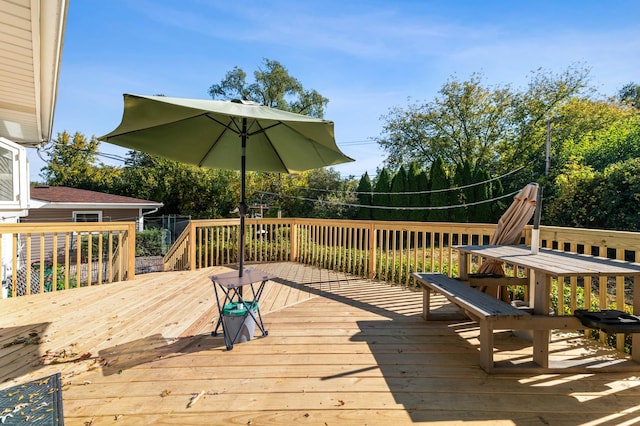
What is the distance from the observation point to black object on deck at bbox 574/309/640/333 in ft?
5.52

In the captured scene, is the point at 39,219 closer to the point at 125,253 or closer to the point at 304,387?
the point at 125,253

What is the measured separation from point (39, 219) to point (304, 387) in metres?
16.9

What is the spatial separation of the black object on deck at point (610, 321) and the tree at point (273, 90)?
62.3 ft

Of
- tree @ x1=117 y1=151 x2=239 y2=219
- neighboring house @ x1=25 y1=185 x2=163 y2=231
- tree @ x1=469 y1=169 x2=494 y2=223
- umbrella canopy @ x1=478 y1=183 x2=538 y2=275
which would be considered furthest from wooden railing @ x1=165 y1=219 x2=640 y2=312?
tree @ x1=117 y1=151 x2=239 y2=219

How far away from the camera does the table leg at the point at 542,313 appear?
2.01 m

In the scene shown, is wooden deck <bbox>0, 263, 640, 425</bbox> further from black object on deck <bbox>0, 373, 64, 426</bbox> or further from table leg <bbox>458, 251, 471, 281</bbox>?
table leg <bbox>458, 251, 471, 281</bbox>

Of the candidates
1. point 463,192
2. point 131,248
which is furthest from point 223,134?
point 463,192

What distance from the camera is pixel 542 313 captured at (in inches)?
79.0

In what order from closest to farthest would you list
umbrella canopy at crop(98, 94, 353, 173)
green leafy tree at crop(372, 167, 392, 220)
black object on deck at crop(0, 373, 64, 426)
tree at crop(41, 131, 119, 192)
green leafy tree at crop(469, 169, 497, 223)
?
black object on deck at crop(0, 373, 64, 426) → umbrella canopy at crop(98, 94, 353, 173) → green leafy tree at crop(469, 169, 497, 223) → green leafy tree at crop(372, 167, 392, 220) → tree at crop(41, 131, 119, 192)

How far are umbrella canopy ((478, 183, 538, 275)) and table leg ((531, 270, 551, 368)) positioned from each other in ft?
3.09

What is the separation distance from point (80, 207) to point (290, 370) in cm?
1561

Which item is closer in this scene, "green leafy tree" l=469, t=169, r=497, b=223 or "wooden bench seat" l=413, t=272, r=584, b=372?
"wooden bench seat" l=413, t=272, r=584, b=372

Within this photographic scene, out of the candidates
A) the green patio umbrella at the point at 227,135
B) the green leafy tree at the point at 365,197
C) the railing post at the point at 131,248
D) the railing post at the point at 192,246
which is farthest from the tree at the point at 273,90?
the green patio umbrella at the point at 227,135

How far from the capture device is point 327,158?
3066 mm
